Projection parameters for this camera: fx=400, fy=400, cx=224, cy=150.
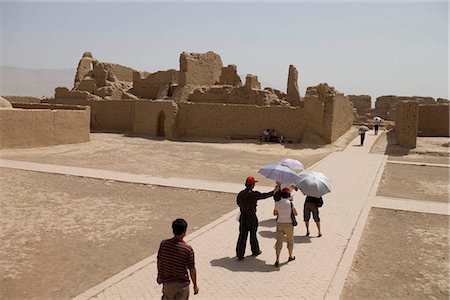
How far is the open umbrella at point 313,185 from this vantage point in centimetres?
816

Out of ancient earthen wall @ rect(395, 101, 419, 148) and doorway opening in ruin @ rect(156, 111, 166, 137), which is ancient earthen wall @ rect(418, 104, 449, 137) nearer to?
ancient earthen wall @ rect(395, 101, 419, 148)

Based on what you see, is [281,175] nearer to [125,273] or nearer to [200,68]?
[125,273]

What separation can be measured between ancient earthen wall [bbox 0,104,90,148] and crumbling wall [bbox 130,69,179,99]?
34.5 ft

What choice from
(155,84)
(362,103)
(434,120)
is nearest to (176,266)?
(434,120)

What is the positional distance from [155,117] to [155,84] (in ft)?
25.0

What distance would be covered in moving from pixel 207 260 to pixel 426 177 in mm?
12129

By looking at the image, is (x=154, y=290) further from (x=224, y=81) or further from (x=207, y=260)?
(x=224, y=81)

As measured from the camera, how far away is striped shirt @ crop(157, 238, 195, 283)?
4531 mm

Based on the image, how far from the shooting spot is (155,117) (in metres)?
27.1

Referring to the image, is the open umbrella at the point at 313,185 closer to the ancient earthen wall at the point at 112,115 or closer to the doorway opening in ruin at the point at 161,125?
the doorway opening in ruin at the point at 161,125

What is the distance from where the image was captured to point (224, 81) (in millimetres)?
34250

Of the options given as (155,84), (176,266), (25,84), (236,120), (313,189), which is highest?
→ (25,84)

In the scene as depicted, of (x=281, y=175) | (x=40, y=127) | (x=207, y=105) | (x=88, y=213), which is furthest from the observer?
(x=207, y=105)

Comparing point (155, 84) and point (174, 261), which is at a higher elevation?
point (155, 84)
